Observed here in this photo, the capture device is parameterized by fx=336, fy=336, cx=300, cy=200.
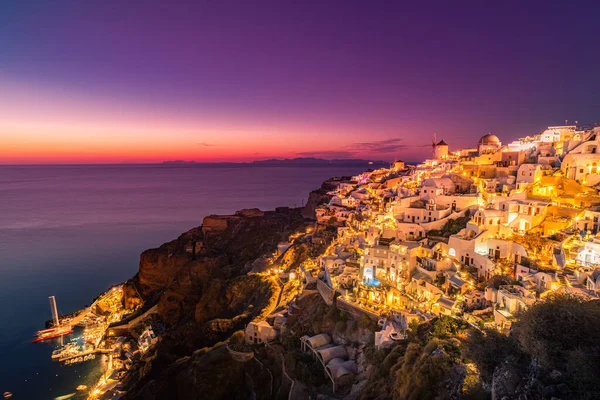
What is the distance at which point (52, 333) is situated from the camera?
1563 inches

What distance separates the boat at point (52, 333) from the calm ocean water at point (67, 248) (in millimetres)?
951

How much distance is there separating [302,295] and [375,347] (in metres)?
10.9

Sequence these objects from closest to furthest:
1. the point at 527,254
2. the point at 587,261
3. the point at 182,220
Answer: the point at 587,261, the point at 527,254, the point at 182,220

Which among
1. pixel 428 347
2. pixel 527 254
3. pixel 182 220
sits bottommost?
pixel 182 220

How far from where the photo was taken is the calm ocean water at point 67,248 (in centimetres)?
3453

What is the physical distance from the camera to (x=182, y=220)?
3676 inches

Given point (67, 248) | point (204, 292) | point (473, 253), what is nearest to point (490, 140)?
point (473, 253)

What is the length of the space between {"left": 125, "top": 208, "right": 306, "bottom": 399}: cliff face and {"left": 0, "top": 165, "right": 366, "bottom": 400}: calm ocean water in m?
8.39

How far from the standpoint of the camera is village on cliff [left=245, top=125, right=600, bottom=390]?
63.9 ft

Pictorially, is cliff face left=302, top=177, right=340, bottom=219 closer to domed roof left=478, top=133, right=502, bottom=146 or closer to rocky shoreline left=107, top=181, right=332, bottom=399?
rocky shoreline left=107, top=181, right=332, bottom=399

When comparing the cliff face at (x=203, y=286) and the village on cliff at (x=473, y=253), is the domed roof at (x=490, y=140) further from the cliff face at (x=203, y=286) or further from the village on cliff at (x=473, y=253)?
the cliff face at (x=203, y=286)

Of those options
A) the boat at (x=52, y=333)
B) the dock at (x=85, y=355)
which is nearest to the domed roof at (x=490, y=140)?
the dock at (x=85, y=355)

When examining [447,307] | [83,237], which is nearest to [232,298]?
[447,307]

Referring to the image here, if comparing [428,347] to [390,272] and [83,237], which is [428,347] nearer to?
[390,272]
